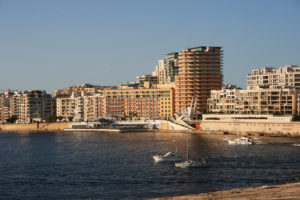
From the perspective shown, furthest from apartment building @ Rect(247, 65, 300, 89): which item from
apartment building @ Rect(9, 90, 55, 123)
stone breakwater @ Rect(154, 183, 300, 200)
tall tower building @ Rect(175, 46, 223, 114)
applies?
stone breakwater @ Rect(154, 183, 300, 200)

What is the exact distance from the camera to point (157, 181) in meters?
47.7

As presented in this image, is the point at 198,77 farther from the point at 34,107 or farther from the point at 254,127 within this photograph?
the point at 34,107

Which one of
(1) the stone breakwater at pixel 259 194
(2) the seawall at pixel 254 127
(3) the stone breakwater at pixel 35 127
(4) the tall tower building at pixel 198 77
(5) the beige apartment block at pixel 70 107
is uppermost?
(4) the tall tower building at pixel 198 77

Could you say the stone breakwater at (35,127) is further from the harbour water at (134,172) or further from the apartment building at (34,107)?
the harbour water at (134,172)

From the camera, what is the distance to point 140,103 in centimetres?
15875

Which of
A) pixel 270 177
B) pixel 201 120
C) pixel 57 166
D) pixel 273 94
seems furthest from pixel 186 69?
pixel 270 177

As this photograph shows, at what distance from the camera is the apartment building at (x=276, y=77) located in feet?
453

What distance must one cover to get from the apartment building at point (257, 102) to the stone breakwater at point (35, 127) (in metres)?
56.5

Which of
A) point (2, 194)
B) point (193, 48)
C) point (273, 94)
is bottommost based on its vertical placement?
point (2, 194)

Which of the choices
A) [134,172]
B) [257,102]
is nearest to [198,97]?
[257,102]

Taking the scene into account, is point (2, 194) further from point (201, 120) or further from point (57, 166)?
point (201, 120)

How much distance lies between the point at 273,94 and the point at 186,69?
35394mm

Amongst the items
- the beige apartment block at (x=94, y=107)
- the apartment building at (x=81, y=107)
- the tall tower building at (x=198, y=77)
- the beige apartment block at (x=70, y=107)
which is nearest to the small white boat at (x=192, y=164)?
the tall tower building at (x=198, y=77)

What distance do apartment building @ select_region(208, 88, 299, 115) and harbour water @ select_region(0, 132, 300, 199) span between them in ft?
117
